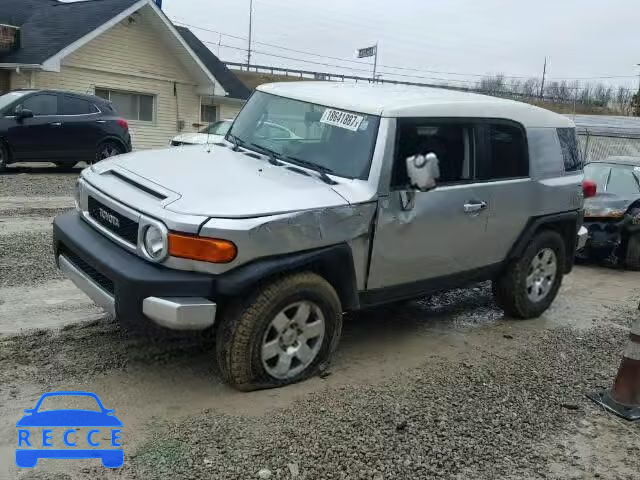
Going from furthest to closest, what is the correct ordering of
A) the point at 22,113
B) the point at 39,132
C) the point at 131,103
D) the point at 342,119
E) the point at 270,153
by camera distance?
the point at 131,103 < the point at 39,132 < the point at 22,113 < the point at 270,153 < the point at 342,119

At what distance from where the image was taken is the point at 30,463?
312 cm

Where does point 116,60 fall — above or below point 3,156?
above

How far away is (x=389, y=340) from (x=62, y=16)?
19.4 meters

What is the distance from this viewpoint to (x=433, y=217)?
469 cm

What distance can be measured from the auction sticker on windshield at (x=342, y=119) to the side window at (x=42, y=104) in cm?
1080

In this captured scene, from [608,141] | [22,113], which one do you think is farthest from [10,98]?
[608,141]

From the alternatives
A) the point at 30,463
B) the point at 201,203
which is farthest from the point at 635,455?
the point at 30,463

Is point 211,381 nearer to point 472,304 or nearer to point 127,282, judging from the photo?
point 127,282

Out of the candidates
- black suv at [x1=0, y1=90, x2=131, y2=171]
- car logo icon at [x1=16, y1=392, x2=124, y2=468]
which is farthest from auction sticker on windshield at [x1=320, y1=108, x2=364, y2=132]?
black suv at [x1=0, y1=90, x2=131, y2=171]

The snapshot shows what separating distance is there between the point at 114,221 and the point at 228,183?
748 mm

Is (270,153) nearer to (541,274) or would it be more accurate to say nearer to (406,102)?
(406,102)

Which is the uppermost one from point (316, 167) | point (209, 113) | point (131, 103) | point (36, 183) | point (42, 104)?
point (316, 167)

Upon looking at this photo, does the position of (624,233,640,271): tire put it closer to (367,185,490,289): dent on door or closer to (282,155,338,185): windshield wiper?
(367,185,490,289): dent on door

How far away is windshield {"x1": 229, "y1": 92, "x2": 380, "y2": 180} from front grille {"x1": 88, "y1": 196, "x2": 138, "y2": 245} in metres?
1.31
